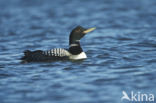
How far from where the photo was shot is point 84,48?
11812 millimetres

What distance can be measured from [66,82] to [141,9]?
1212 centimetres

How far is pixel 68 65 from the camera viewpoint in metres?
9.23

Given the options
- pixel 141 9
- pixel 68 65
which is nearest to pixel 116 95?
pixel 68 65

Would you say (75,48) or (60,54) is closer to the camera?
(60,54)

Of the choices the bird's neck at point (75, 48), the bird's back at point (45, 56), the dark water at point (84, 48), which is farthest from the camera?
the bird's neck at point (75, 48)

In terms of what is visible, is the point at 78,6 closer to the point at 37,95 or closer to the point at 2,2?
the point at 2,2

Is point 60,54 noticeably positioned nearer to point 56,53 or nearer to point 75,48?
point 56,53

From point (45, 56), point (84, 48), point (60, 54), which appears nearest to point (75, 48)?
point (60, 54)

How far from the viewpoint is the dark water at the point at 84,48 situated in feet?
23.7

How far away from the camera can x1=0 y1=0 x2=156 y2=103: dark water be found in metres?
7.22

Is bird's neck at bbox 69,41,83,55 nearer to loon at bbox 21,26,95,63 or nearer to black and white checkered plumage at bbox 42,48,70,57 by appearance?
loon at bbox 21,26,95,63

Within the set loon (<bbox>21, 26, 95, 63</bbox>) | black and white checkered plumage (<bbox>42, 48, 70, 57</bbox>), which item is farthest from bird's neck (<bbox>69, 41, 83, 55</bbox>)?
black and white checkered plumage (<bbox>42, 48, 70, 57</bbox>)

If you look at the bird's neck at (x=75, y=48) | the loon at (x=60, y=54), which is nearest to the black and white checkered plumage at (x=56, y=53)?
the loon at (x=60, y=54)

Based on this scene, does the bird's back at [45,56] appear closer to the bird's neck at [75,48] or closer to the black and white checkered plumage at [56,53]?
the black and white checkered plumage at [56,53]
